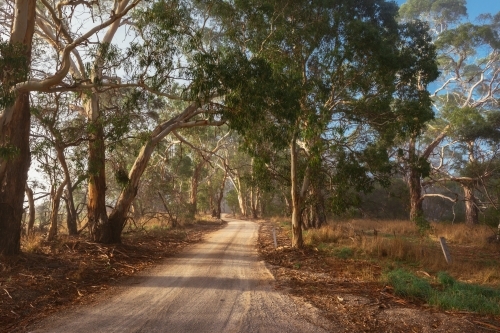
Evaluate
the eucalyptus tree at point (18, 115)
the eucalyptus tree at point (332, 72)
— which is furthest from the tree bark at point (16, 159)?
the eucalyptus tree at point (332, 72)

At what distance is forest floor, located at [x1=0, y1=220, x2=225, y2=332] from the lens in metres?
6.74

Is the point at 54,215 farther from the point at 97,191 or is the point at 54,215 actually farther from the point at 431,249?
the point at 431,249

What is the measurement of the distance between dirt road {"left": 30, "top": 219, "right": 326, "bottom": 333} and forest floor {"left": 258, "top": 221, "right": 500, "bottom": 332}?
0.57 meters

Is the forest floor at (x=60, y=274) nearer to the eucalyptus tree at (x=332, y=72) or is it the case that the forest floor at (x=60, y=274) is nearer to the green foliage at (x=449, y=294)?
the eucalyptus tree at (x=332, y=72)

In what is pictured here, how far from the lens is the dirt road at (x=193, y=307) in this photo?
5.77 meters

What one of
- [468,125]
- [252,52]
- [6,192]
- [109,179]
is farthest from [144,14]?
[468,125]

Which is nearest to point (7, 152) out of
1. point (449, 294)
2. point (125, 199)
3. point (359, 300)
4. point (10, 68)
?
point (10, 68)

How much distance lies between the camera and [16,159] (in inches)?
387

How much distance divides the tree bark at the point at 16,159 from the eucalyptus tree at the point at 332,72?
218 inches

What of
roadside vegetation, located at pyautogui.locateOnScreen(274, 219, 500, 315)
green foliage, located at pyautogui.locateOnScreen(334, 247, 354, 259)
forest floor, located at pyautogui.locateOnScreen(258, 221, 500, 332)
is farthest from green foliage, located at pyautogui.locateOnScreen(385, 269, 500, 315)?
green foliage, located at pyautogui.locateOnScreen(334, 247, 354, 259)

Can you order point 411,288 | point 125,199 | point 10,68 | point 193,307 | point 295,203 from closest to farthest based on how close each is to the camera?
point 193,307 → point 411,288 → point 10,68 → point 125,199 → point 295,203

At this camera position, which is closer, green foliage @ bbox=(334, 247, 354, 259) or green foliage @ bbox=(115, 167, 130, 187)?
green foliage @ bbox=(334, 247, 354, 259)

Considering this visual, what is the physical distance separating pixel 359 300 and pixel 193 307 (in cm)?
298

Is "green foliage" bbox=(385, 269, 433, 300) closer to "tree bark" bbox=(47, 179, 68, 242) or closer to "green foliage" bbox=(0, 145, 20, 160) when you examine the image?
"green foliage" bbox=(0, 145, 20, 160)
